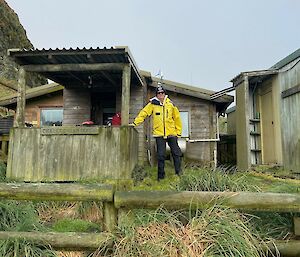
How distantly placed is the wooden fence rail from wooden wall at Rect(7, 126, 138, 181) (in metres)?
5.07

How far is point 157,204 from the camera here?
2812mm

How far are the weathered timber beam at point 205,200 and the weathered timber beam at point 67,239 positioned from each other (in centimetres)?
33

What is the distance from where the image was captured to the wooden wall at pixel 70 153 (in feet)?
26.2

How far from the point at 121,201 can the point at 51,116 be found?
11.0 metres

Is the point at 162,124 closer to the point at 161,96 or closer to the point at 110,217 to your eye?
the point at 161,96

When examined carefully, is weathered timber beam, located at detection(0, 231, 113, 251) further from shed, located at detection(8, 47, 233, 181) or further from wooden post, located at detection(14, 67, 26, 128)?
wooden post, located at detection(14, 67, 26, 128)

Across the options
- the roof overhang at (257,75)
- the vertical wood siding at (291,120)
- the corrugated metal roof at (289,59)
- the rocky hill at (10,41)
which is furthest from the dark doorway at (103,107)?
the rocky hill at (10,41)

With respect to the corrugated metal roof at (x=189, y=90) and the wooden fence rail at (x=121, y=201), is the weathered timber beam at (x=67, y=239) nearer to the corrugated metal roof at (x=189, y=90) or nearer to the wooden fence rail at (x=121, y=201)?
the wooden fence rail at (x=121, y=201)

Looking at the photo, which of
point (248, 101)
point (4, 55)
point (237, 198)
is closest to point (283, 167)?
point (248, 101)

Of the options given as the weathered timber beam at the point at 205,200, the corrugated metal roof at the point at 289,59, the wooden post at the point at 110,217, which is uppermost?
the corrugated metal roof at the point at 289,59

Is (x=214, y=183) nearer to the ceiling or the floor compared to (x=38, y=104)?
nearer to the floor

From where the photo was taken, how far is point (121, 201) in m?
2.79

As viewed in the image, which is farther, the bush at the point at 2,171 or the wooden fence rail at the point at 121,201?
the bush at the point at 2,171

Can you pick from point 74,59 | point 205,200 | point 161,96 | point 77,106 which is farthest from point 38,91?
point 205,200
